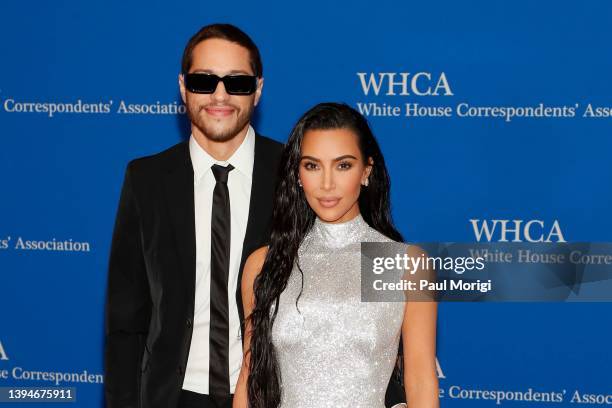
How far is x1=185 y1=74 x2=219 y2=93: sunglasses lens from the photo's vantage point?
272 cm

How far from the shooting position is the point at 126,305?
278cm

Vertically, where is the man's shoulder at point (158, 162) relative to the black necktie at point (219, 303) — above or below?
above

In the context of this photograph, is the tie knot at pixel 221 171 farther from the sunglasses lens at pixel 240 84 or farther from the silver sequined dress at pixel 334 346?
the silver sequined dress at pixel 334 346

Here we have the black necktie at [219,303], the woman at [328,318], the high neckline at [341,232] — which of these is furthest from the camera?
the black necktie at [219,303]

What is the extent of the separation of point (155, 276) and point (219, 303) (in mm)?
208

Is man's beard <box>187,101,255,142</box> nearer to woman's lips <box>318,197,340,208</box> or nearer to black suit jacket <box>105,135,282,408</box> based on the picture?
black suit jacket <box>105,135,282,408</box>

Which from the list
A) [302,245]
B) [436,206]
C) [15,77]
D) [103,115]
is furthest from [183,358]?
[15,77]

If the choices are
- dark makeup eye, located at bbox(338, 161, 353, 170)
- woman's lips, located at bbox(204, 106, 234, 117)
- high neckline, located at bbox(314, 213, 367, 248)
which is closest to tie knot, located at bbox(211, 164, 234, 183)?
woman's lips, located at bbox(204, 106, 234, 117)

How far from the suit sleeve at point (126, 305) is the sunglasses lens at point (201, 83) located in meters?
0.32

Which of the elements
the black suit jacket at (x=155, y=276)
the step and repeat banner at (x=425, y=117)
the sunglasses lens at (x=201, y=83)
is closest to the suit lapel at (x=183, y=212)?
the black suit jacket at (x=155, y=276)

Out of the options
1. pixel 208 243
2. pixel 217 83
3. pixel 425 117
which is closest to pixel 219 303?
pixel 208 243

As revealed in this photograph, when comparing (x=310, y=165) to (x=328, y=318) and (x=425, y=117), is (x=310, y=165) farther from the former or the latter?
(x=425, y=117)

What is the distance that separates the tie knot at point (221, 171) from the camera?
9.21ft

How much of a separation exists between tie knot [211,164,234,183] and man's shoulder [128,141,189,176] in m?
0.10
